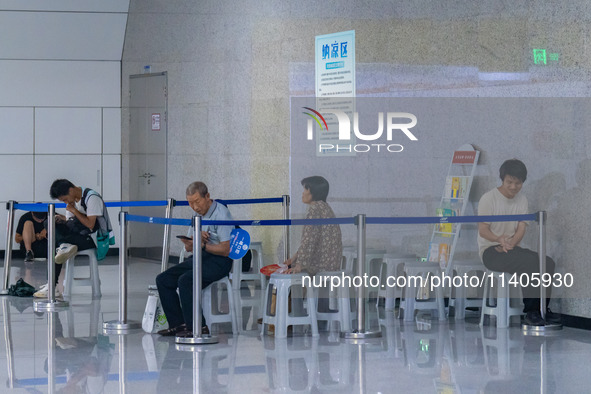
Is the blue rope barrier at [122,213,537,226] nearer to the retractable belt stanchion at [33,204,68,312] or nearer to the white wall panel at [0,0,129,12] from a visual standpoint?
the retractable belt stanchion at [33,204,68,312]

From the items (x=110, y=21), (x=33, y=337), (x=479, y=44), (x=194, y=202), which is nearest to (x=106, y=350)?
(x=33, y=337)

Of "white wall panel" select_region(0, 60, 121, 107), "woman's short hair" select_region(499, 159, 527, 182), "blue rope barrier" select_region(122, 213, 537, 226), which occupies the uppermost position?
"white wall panel" select_region(0, 60, 121, 107)

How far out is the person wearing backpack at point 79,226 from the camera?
360 inches

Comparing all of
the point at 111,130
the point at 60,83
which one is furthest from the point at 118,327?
the point at 60,83

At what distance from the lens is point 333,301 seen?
7.44m

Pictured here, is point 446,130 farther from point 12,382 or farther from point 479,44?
point 12,382

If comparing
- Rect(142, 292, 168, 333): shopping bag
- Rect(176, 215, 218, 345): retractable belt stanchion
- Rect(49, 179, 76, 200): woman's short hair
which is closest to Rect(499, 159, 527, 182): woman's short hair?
Rect(176, 215, 218, 345): retractable belt stanchion

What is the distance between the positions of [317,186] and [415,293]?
3.77 ft

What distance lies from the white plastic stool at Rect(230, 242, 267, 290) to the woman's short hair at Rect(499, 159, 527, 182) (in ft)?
10.1

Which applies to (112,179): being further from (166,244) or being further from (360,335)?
(360,335)

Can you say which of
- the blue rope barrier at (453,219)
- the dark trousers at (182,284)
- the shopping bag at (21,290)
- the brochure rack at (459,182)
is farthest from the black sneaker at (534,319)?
the shopping bag at (21,290)

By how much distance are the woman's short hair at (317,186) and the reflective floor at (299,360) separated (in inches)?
38.5

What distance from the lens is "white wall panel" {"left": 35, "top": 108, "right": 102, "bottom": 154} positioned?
46.7 feet

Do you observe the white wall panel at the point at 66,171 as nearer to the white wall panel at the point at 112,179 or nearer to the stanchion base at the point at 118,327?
the white wall panel at the point at 112,179
